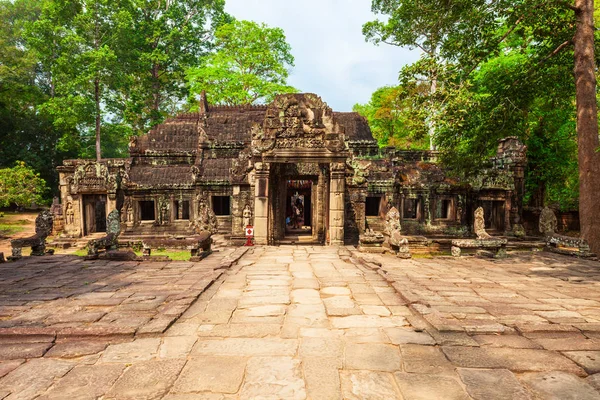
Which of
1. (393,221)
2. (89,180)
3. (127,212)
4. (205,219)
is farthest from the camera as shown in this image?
(127,212)

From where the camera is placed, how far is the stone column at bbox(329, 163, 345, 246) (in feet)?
37.9

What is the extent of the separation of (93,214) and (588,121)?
22.8 m

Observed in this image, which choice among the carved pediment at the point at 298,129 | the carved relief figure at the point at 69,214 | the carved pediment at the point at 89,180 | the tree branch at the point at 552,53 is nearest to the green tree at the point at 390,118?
the tree branch at the point at 552,53

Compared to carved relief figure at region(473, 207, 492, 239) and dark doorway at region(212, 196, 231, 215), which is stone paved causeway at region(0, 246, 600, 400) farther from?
dark doorway at region(212, 196, 231, 215)

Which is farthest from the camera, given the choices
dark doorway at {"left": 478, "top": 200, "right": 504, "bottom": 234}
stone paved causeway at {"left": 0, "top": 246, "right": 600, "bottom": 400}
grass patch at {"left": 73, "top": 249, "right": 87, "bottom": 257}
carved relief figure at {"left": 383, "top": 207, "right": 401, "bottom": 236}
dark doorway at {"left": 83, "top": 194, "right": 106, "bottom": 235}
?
dark doorway at {"left": 83, "top": 194, "right": 106, "bottom": 235}

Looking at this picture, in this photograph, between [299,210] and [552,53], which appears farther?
[299,210]

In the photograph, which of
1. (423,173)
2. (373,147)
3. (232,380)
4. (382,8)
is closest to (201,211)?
(373,147)

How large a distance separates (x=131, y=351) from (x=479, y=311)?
479cm

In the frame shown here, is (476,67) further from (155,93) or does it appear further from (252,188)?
(155,93)

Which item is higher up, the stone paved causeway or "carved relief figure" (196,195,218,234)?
"carved relief figure" (196,195,218,234)

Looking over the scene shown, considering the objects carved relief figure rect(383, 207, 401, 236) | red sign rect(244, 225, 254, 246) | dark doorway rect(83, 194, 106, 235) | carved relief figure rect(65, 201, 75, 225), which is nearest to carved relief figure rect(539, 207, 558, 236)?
carved relief figure rect(383, 207, 401, 236)

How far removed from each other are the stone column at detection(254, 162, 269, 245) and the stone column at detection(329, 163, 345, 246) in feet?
7.96

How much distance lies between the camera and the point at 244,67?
27781 mm

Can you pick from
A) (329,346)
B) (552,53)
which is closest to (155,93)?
(552,53)
